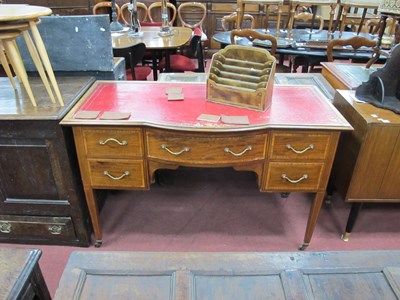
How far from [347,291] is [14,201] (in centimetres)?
152

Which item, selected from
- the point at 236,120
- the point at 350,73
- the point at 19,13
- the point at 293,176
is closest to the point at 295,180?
the point at 293,176

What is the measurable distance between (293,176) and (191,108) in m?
0.57

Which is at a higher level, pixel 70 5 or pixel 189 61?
pixel 70 5

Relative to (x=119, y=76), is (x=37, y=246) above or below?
below

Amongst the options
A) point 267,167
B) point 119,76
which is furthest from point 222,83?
point 119,76

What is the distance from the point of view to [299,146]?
1387 millimetres

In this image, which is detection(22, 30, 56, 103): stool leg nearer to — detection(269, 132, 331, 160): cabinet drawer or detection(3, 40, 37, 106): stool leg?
detection(3, 40, 37, 106): stool leg

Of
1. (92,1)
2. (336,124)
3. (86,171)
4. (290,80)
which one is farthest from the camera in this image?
(92,1)

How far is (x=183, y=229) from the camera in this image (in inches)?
73.9

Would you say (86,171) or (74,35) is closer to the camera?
(86,171)

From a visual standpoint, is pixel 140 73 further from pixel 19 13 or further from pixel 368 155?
pixel 368 155

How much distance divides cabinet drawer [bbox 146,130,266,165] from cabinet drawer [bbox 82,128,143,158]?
0.17ft

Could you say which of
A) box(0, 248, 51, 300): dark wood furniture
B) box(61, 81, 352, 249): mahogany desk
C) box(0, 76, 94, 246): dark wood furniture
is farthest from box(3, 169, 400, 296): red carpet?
box(0, 248, 51, 300): dark wood furniture

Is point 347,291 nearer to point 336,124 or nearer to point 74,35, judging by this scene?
point 336,124
